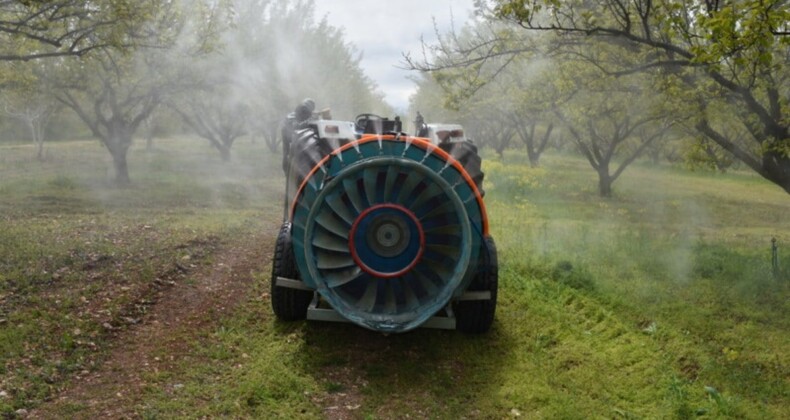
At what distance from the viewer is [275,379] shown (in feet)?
18.7

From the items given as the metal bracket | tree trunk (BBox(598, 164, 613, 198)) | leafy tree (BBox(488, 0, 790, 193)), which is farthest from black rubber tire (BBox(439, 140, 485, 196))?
tree trunk (BBox(598, 164, 613, 198))

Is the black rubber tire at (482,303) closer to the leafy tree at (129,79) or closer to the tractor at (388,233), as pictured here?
the tractor at (388,233)

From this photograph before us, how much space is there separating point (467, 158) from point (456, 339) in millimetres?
2092

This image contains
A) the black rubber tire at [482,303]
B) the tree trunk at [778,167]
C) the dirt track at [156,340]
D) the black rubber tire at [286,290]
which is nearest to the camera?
the dirt track at [156,340]

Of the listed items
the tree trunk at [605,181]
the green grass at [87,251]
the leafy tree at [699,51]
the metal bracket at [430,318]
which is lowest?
the green grass at [87,251]

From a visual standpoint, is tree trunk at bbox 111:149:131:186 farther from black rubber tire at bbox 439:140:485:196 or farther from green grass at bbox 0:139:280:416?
black rubber tire at bbox 439:140:485:196

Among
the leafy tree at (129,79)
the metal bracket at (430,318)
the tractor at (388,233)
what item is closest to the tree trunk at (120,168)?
the leafy tree at (129,79)

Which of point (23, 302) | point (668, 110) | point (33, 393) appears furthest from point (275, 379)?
point (668, 110)

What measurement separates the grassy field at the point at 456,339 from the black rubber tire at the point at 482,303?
159mm

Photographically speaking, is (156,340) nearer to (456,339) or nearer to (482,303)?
(456,339)

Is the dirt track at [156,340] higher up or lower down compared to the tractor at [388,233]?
lower down

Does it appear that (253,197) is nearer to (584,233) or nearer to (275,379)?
(584,233)

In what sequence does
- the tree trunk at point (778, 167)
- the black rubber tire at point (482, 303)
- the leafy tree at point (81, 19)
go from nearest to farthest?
the black rubber tire at point (482, 303), the tree trunk at point (778, 167), the leafy tree at point (81, 19)

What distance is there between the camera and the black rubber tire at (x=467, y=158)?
23.8 feet
